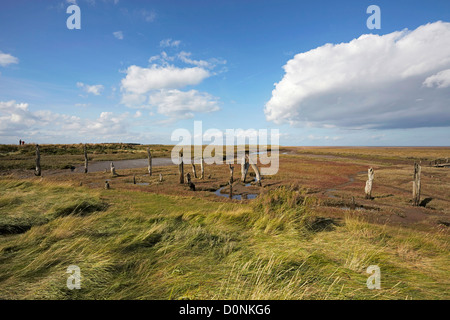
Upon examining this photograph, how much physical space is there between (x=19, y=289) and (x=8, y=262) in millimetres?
1402

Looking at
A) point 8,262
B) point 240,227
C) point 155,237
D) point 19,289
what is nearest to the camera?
point 19,289

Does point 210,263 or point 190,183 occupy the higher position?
point 210,263

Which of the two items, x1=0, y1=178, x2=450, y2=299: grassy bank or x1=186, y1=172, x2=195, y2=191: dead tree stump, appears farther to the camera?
x1=186, y1=172, x2=195, y2=191: dead tree stump

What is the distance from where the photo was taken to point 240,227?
21.3 ft

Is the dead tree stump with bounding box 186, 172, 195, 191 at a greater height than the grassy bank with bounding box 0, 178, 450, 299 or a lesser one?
lesser

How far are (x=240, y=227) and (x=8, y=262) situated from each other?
5583 mm

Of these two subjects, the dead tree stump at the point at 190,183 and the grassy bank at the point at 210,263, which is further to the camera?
the dead tree stump at the point at 190,183

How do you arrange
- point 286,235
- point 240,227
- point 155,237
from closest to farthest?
point 155,237, point 286,235, point 240,227

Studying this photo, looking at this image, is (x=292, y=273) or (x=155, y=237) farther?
(x=155, y=237)

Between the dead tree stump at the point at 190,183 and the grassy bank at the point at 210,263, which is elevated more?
the grassy bank at the point at 210,263

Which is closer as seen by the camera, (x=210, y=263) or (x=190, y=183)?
(x=210, y=263)
